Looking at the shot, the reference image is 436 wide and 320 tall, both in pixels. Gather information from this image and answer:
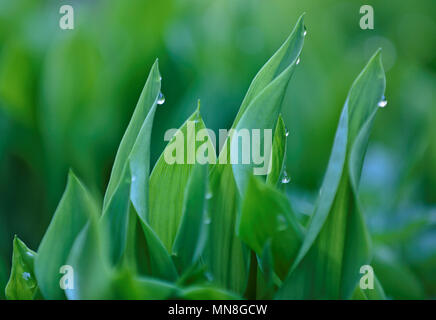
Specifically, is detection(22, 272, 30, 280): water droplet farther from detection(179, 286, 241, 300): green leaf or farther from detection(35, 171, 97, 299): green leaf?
detection(179, 286, 241, 300): green leaf

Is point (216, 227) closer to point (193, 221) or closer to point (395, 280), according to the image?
point (193, 221)

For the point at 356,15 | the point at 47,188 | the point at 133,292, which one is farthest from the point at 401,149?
the point at 133,292

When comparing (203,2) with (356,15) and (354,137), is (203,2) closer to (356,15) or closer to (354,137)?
(356,15)

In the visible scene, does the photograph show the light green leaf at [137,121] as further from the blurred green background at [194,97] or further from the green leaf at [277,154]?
the blurred green background at [194,97]

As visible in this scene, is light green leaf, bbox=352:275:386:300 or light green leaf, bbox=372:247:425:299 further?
light green leaf, bbox=372:247:425:299

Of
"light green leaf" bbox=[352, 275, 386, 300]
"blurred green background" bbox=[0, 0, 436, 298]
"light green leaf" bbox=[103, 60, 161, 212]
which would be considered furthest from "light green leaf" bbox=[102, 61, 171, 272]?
"blurred green background" bbox=[0, 0, 436, 298]

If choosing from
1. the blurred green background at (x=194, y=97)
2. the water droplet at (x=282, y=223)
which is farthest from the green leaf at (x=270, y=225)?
the blurred green background at (x=194, y=97)

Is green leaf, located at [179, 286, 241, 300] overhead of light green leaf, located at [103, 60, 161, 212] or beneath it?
beneath
